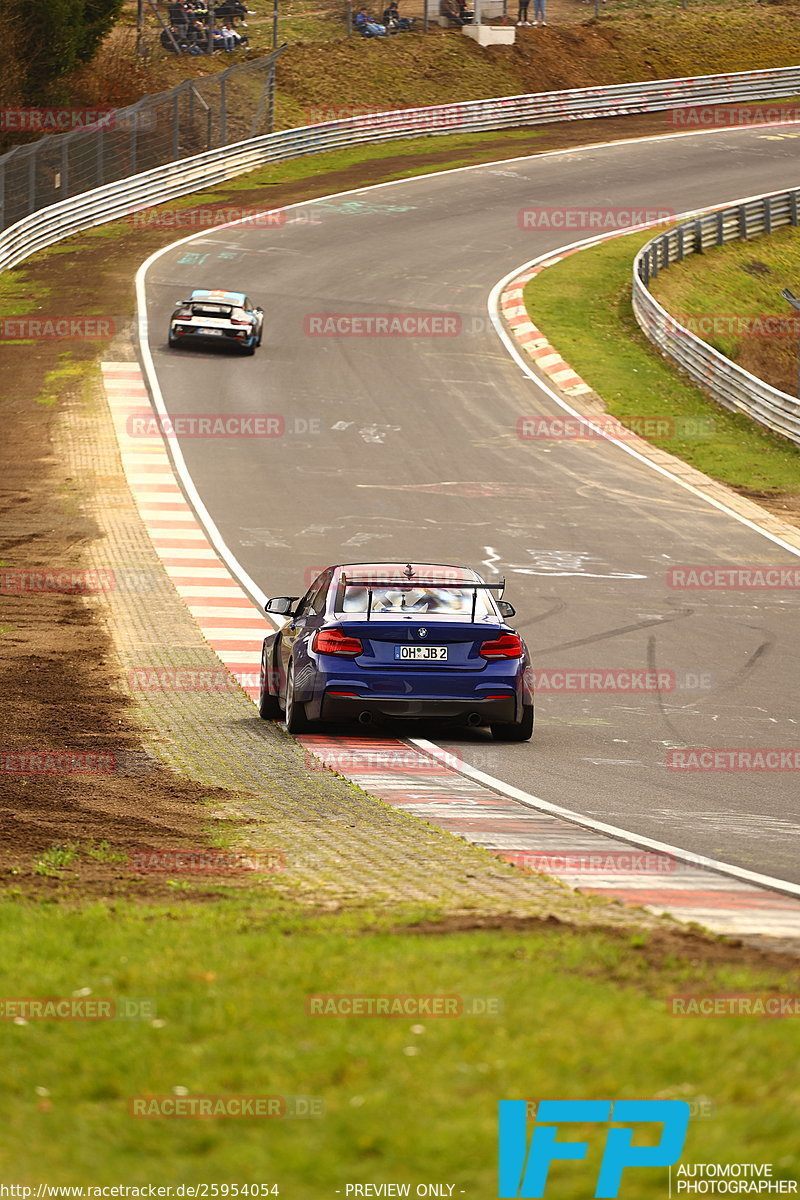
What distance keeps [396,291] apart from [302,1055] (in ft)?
130

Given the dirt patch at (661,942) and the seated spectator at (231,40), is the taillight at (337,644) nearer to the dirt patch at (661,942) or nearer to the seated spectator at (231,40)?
the dirt patch at (661,942)

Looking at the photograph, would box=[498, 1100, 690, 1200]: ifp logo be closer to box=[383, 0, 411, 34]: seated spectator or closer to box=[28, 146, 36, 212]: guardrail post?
box=[28, 146, 36, 212]: guardrail post

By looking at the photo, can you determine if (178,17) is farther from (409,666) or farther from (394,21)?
(409,666)

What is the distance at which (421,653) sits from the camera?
522 inches
